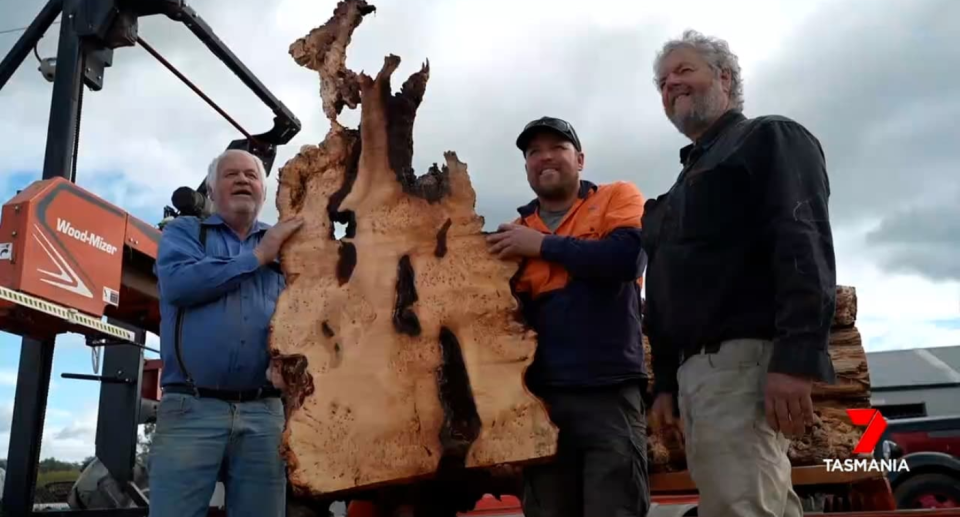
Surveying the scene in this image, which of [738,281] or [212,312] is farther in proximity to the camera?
[212,312]

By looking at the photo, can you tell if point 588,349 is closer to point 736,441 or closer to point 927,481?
point 736,441

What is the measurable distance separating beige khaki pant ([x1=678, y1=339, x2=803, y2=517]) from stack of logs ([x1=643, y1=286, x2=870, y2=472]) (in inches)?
51.1

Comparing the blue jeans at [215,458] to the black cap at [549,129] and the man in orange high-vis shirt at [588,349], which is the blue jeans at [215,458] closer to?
the man in orange high-vis shirt at [588,349]

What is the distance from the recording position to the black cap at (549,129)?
2729mm

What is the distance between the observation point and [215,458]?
2.71 metres

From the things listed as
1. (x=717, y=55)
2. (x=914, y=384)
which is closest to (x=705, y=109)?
(x=717, y=55)

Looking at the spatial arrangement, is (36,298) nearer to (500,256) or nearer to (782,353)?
(500,256)

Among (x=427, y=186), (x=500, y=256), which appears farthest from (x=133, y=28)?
(x=500, y=256)

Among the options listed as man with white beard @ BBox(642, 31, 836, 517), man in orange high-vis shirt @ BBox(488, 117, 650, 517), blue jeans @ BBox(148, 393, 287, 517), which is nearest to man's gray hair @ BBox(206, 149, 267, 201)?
blue jeans @ BBox(148, 393, 287, 517)

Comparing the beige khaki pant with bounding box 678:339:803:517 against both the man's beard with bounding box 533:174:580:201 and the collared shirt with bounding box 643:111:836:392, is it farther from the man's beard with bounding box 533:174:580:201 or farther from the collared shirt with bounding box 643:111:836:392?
the man's beard with bounding box 533:174:580:201

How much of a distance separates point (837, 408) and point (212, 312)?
97.7 inches

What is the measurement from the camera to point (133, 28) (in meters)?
Answer: 4.77

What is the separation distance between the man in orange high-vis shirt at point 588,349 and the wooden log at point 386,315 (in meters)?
0.10

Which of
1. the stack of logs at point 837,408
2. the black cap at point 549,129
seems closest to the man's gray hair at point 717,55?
the black cap at point 549,129
